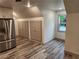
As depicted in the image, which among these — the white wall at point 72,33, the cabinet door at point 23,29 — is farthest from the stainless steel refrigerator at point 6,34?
the white wall at point 72,33

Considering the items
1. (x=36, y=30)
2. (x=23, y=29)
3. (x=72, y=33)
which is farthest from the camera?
(x=23, y=29)

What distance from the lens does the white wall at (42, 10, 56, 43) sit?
16.6 feet

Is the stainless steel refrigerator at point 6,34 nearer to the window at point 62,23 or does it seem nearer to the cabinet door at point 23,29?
the cabinet door at point 23,29

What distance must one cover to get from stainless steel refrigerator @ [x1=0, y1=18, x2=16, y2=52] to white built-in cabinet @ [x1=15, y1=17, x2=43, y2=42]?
177 centimetres

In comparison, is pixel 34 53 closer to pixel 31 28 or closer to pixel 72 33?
pixel 72 33

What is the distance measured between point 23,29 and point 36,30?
1.70m

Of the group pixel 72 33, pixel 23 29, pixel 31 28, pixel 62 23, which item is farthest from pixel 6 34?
pixel 62 23

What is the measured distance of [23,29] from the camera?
666 cm

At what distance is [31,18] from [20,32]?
79.0 inches

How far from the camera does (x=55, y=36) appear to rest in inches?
248

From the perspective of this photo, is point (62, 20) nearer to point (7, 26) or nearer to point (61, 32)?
point (61, 32)

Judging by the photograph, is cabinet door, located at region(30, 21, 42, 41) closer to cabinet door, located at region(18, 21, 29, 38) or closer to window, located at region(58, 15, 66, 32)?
cabinet door, located at region(18, 21, 29, 38)

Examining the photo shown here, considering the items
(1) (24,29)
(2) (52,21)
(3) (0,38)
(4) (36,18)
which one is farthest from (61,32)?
(3) (0,38)

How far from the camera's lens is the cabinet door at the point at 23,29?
6.28 meters
